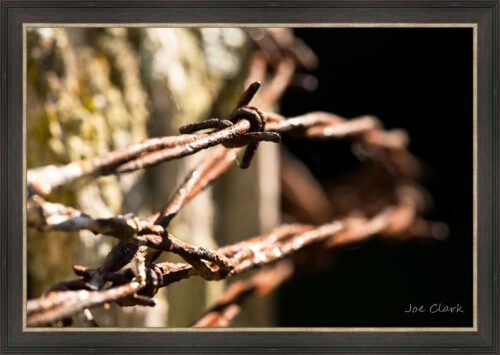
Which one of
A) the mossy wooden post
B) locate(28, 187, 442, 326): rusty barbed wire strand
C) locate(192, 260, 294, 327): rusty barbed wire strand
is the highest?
the mossy wooden post

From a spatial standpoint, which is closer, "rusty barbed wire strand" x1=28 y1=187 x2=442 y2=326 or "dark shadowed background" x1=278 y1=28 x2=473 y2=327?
"rusty barbed wire strand" x1=28 y1=187 x2=442 y2=326

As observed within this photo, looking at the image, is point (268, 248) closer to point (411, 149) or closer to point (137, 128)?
point (137, 128)

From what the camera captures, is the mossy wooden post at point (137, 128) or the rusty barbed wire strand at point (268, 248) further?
the mossy wooden post at point (137, 128)

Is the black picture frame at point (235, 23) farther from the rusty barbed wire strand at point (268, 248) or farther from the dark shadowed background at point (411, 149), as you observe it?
the dark shadowed background at point (411, 149)

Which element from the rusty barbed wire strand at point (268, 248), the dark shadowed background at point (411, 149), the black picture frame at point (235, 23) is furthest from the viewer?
the dark shadowed background at point (411, 149)

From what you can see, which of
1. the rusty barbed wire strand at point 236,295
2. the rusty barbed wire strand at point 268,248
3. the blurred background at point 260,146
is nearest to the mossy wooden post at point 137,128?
the blurred background at point 260,146

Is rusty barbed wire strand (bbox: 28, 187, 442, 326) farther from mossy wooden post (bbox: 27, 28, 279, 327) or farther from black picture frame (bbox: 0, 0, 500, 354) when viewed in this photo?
mossy wooden post (bbox: 27, 28, 279, 327)

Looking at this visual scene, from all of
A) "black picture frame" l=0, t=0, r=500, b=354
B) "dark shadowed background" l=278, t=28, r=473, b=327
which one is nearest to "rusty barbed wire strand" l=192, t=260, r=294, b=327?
"black picture frame" l=0, t=0, r=500, b=354

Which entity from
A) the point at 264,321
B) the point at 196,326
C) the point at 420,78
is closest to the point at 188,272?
the point at 196,326
